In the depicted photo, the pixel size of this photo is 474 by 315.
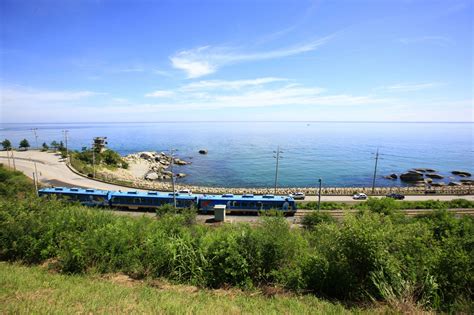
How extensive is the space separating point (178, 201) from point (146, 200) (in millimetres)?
3879

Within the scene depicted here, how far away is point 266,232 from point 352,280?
333cm

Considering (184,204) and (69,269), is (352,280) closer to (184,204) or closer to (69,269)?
(69,269)

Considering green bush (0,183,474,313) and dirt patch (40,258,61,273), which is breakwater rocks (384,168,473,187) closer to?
green bush (0,183,474,313)

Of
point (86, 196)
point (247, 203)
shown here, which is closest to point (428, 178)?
point (247, 203)

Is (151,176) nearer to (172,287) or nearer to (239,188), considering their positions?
(239,188)

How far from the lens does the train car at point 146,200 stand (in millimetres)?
27984

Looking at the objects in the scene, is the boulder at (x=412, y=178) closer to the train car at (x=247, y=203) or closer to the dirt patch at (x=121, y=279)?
the train car at (x=247, y=203)

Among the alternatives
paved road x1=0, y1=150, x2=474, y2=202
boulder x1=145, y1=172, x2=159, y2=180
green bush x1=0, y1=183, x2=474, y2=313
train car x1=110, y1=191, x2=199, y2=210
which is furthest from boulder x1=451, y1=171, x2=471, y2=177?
boulder x1=145, y1=172, x2=159, y2=180

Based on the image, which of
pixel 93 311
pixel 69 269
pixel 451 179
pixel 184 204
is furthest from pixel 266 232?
pixel 451 179

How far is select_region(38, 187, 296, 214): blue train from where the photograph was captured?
27.9 m

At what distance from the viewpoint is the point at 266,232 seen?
31.9ft

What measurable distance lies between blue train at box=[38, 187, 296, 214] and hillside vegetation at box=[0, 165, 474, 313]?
16.2 m

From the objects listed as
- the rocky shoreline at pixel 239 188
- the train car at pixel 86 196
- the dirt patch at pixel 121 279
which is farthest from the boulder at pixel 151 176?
the dirt patch at pixel 121 279

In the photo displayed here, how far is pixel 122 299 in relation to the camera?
7.05 meters
